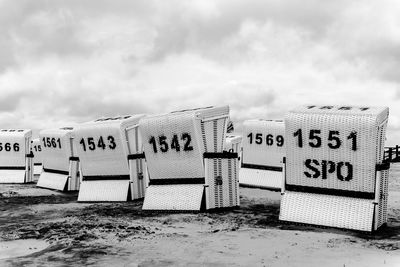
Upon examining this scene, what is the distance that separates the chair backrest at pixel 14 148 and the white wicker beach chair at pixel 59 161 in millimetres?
3653

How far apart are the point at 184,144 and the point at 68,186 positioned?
1057 centimetres

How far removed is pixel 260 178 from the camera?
24.5 m

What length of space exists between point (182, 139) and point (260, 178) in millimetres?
9891

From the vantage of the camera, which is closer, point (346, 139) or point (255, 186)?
point (346, 139)

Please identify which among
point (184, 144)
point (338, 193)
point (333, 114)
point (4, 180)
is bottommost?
point (4, 180)

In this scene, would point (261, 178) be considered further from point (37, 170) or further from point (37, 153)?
point (37, 153)

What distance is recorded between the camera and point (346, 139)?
12.3 metres

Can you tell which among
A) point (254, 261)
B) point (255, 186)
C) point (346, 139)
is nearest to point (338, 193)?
point (346, 139)

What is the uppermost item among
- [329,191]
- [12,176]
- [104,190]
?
[329,191]

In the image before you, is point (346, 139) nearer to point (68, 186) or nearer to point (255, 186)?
point (255, 186)

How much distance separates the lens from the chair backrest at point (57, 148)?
78.6 feet

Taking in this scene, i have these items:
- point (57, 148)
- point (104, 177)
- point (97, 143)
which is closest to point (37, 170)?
point (57, 148)

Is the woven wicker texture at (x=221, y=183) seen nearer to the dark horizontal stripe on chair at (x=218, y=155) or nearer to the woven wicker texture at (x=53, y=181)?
the dark horizontal stripe on chair at (x=218, y=155)

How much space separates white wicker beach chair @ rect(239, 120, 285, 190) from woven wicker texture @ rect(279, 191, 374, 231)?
10.1m
